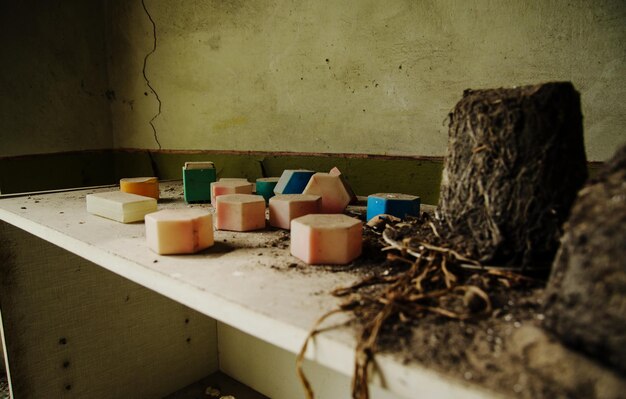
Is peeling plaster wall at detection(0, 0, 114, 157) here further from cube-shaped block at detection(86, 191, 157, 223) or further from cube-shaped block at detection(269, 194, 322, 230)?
cube-shaped block at detection(269, 194, 322, 230)

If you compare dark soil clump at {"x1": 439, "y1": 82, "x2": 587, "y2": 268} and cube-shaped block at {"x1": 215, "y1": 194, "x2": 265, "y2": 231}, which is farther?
cube-shaped block at {"x1": 215, "y1": 194, "x2": 265, "y2": 231}

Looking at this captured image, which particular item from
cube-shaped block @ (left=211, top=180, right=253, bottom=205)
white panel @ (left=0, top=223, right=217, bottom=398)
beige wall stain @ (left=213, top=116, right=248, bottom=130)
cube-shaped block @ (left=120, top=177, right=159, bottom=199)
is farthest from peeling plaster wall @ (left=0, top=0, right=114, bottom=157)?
cube-shaped block @ (left=211, top=180, right=253, bottom=205)

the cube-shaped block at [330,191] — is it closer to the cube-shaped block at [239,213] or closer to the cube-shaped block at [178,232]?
the cube-shaped block at [239,213]

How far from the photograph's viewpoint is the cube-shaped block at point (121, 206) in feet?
3.60

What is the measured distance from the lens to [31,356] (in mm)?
1501

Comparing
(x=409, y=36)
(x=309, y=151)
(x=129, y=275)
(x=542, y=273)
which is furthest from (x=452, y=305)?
(x=309, y=151)

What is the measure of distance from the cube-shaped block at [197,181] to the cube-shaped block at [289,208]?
420 millimetres

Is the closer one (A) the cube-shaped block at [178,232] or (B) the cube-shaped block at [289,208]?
(A) the cube-shaped block at [178,232]

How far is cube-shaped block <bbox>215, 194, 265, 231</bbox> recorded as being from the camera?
102cm

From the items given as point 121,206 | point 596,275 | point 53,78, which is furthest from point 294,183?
point 53,78

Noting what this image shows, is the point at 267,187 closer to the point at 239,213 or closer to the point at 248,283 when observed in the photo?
the point at 239,213

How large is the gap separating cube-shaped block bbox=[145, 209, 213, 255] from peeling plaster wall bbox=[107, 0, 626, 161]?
102 centimetres

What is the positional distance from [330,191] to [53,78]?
2.44 meters

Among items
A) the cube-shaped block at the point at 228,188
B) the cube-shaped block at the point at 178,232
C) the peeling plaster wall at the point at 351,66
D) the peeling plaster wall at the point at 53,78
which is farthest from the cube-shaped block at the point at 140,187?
the peeling plaster wall at the point at 53,78
